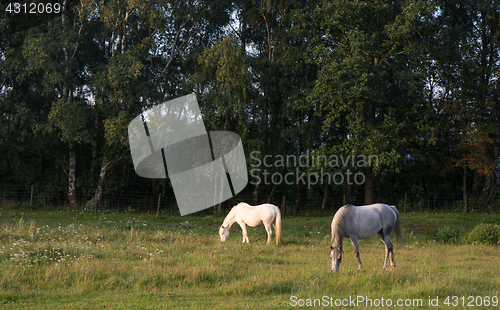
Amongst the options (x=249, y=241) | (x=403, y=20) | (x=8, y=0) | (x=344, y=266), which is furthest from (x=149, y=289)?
(x=8, y=0)

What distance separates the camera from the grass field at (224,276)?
6.69m

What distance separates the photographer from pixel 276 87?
2894 cm

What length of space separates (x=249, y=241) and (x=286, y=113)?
1418cm

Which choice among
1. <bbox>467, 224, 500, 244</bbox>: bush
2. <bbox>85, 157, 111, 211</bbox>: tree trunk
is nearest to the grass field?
<bbox>467, 224, 500, 244</bbox>: bush

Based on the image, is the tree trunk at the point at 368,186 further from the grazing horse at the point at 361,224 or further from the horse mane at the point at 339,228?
the horse mane at the point at 339,228

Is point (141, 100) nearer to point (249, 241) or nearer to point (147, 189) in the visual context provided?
point (147, 189)

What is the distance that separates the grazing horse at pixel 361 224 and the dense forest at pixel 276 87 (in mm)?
12873

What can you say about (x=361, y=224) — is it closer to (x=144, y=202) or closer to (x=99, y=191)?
(x=99, y=191)

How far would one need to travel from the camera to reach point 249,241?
14.3 m

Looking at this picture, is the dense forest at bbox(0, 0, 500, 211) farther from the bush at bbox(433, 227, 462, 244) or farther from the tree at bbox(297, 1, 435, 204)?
the bush at bbox(433, 227, 462, 244)

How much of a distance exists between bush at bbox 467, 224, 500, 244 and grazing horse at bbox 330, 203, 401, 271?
6479 millimetres

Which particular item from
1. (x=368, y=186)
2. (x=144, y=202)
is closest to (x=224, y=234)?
(x=368, y=186)

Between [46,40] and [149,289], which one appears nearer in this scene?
[149,289]

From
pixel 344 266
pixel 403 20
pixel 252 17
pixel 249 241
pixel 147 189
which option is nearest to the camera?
pixel 344 266
